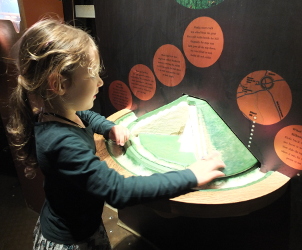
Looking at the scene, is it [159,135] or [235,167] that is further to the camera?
[159,135]

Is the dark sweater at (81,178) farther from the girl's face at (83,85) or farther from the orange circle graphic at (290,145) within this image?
the orange circle graphic at (290,145)

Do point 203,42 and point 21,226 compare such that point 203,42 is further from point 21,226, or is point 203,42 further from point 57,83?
point 21,226

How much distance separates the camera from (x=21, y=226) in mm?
1495

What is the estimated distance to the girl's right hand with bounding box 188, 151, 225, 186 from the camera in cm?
63

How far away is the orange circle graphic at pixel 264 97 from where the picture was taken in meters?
0.71

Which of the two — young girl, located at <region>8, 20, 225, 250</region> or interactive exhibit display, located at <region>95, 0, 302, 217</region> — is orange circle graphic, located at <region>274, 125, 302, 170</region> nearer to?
interactive exhibit display, located at <region>95, 0, 302, 217</region>

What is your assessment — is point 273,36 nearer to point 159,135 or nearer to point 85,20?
point 159,135

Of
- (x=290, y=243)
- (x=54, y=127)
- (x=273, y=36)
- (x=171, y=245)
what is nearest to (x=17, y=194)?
(x=171, y=245)

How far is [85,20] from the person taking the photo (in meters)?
1.37

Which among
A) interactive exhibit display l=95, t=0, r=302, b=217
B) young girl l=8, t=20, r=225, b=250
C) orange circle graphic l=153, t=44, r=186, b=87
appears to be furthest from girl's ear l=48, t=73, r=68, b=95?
orange circle graphic l=153, t=44, r=186, b=87

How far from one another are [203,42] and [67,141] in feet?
1.77

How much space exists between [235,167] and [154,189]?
280mm

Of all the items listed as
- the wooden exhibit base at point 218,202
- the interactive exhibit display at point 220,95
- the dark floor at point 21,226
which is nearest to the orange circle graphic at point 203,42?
the interactive exhibit display at point 220,95

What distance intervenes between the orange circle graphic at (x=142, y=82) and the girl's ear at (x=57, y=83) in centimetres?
48
